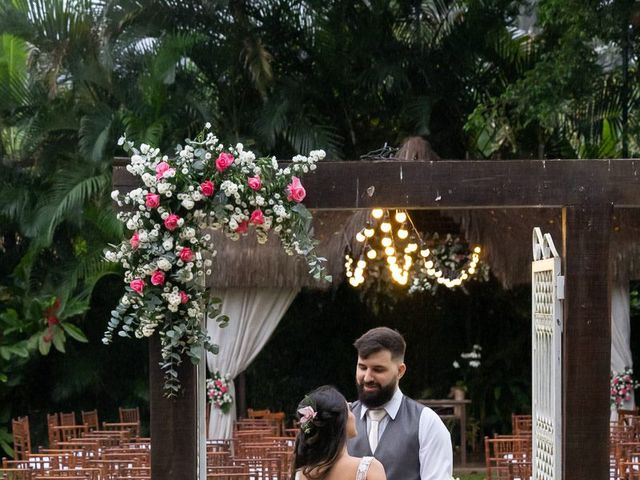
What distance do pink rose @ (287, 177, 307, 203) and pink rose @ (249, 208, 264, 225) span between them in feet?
0.67

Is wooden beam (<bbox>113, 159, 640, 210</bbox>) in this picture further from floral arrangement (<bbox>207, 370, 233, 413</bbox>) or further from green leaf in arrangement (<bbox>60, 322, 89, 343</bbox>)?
green leaf in arrangement (<bbox>60, 322, 89, 343</bbox>)

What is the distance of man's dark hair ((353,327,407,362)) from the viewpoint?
4.40 metres

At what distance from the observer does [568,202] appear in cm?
684

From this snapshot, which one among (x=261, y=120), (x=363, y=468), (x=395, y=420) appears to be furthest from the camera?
(x=261, y=120)


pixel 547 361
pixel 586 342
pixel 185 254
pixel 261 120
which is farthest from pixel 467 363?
pixel 185 254

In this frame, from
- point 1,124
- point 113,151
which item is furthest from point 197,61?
point 1,124

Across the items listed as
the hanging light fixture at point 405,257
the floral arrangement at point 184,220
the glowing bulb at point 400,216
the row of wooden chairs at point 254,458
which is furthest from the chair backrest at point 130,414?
the floral arrangement at point 184,220

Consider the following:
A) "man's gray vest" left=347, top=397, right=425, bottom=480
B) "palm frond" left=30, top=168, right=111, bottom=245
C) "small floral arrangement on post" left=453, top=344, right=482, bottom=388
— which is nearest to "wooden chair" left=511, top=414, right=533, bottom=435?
"small floral arrangement on post" left=453, top=344, right=482, bottom=388

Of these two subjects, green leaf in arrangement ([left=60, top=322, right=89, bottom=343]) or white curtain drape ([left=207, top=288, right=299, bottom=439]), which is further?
green leaf in arrangement ([left=60, top=322, right=89, bottom=343])

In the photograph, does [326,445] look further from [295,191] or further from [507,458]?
[507,458]

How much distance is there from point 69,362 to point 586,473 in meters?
11.6

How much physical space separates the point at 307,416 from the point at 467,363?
42.9ft

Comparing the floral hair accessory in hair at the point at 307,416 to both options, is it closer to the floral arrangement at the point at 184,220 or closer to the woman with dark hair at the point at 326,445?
the woman with dark hair at the point at 326,445

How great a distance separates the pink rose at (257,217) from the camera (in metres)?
6.55
